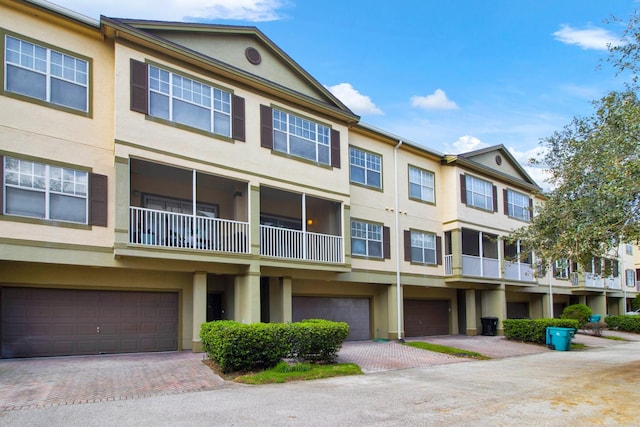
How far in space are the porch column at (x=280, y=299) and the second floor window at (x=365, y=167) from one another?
5349 millimetres

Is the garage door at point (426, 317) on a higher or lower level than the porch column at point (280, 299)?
lower

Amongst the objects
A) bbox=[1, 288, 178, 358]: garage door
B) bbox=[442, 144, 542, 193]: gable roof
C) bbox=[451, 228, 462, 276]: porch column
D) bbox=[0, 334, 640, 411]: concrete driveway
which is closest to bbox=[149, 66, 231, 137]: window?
bbox=[1, 288, 178, 358]: garage door

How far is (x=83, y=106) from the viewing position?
47.1 feet

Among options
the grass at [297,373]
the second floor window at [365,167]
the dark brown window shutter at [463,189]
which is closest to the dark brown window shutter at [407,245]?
the second floor window at [365,167]

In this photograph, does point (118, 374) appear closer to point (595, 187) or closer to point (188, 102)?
point (188, 102)

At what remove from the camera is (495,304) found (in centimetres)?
2711

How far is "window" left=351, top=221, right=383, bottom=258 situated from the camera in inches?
841

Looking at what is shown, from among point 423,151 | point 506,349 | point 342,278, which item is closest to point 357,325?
point 342,278

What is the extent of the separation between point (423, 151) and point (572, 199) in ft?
34.2

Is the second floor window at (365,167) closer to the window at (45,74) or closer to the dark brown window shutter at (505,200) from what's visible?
the dark brown window shutter at (505,200)

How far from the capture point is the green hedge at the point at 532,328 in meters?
22.5

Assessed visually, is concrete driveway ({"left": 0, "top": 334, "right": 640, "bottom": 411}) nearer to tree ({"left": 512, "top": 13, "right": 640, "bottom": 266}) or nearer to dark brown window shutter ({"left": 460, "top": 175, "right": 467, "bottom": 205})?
tree ({"left": 512, "top": 13, "right": 640, "bottom": 266})

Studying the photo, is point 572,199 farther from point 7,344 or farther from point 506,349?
point 7,344

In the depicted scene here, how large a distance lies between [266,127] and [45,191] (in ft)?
23.3
